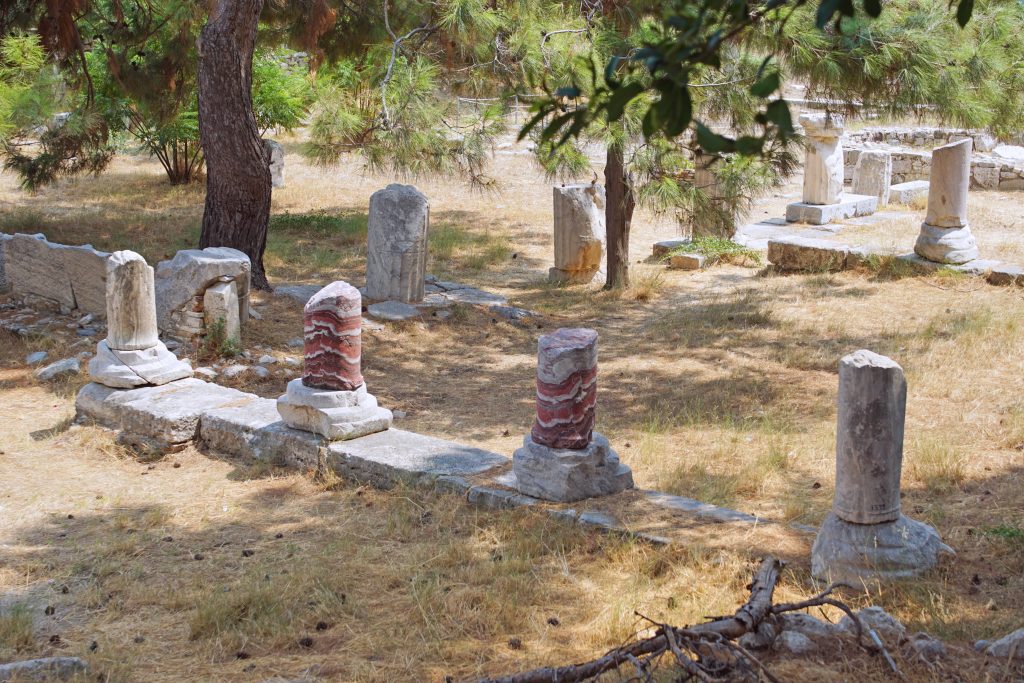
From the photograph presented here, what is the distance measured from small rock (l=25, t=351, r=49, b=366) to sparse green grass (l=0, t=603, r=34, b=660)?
4.61m

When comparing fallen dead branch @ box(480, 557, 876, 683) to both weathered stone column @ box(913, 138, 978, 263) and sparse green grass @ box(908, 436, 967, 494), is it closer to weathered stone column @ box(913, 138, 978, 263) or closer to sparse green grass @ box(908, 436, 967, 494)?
sparse green grass @ box(908, 436, 967, 494)

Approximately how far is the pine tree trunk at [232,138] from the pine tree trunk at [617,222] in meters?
3.69

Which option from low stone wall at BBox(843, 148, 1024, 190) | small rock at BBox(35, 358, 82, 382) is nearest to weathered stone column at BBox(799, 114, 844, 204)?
low stone wall at BBox(843, 148, 1024, 190)

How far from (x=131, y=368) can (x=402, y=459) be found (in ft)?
7.82

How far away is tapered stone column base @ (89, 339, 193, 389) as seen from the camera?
724 cm

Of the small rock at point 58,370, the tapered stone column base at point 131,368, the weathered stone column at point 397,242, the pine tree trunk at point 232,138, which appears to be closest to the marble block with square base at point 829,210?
the weathered stone column at point 397,242

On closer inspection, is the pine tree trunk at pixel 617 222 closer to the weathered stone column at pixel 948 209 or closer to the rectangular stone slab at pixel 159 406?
the weathered stone column at pixel 948 209

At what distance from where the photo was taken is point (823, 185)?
48.0 ft

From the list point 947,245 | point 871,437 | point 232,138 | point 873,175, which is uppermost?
point 232,138

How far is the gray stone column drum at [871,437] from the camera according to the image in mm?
4516

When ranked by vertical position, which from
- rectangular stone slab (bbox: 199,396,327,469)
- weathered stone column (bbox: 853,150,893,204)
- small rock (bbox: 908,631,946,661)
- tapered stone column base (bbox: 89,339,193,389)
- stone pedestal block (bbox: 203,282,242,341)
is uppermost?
weathered stone column (bbox: 853,150,893,204)

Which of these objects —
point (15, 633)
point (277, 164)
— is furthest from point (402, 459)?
point (277, 164)

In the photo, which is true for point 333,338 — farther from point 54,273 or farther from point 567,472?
point 54,273

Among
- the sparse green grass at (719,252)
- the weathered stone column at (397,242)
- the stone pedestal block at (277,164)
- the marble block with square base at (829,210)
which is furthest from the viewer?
the stone pedestal block at (277,164)
